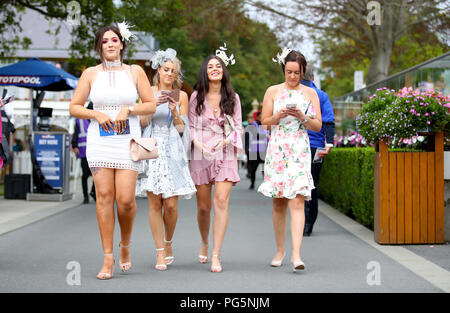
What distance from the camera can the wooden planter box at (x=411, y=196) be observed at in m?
8.23

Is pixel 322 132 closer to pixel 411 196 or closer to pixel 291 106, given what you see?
pixel 411 196

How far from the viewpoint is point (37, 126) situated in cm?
1560

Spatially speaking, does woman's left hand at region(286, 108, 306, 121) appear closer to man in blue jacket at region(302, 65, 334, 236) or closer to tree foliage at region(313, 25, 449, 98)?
man in blue jacket at region(302, 65, 334, 236)

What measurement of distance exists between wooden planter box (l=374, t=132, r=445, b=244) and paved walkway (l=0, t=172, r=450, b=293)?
0.21 metres

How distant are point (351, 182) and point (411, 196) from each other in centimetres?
262

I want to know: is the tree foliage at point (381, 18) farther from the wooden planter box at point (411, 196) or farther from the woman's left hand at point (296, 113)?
the woman's left hand at point (296, 113)

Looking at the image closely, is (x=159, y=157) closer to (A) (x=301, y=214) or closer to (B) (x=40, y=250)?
(A) (x=301, y=214)

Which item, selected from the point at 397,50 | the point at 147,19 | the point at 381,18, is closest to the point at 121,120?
the point at 147,19

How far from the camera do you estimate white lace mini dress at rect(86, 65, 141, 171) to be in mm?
6074

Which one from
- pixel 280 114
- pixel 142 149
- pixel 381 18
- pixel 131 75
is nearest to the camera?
pixel 142 149

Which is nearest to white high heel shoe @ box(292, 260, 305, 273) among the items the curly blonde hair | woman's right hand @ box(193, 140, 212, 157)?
woman's right hand @ box(193, 140, 212, 157)

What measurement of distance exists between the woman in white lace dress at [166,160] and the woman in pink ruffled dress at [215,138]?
0.11m

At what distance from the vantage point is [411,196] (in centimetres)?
827
